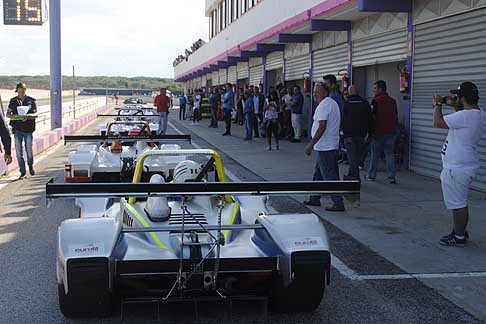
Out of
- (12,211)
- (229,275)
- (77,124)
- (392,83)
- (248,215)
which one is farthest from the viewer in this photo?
(77,124)

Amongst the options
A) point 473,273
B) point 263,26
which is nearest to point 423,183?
point 473,273

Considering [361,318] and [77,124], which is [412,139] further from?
[77,124]

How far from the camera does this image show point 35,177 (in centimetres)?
1269

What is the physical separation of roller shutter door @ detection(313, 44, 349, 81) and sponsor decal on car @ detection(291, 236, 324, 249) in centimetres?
1418

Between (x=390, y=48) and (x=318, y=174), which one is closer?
(x=318, y=174)

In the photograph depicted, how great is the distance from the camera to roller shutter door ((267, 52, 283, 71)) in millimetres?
26973

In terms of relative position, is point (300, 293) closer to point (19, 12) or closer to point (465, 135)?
point (465, 135)

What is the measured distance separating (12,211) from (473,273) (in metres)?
6.15

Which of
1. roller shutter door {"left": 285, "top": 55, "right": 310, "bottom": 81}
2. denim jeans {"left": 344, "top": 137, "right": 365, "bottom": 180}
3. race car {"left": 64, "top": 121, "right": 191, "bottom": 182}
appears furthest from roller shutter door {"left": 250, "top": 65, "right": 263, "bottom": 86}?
denim jeans {"left": 344, "top": 137, "right": 365, "bottom": 180}

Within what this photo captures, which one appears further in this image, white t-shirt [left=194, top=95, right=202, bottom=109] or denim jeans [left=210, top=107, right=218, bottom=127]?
white t-shirt [left=194, top=95, right=202, bottom=109]

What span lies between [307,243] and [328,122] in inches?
172

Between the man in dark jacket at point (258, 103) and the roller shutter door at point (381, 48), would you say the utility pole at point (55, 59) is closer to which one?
the man in dark jacket at point (258, 103)

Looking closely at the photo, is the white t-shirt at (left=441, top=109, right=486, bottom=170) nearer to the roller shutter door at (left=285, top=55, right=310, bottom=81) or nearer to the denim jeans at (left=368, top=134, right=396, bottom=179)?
the denim jeans at (left=368, top=134, right=396, bottom=179)

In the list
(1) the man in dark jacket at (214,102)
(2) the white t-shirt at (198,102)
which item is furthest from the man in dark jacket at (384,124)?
(2) the white t-shirt at (198,102)
